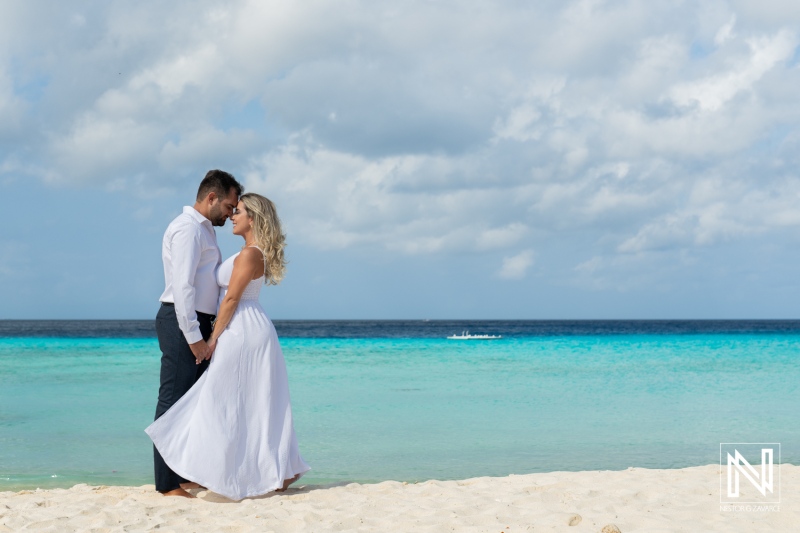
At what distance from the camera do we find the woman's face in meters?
4.70

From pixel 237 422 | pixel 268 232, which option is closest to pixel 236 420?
pixel 237 422

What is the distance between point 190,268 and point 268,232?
0.54 meters

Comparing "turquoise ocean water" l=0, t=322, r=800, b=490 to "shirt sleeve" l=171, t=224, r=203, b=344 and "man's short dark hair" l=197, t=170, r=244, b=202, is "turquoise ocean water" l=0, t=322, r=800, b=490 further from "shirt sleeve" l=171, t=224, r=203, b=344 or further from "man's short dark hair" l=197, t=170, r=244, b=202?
"man's short dark hair" l=197, t=170, r=244, b=202

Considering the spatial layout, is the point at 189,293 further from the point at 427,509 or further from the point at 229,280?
the point at 427,509

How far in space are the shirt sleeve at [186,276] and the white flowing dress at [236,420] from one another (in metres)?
0.26

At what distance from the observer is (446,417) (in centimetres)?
999

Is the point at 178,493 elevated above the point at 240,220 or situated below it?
below

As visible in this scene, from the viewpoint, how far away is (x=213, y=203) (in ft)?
15.5

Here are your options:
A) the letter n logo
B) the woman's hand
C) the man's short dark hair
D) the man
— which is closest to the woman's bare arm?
the woman's hand

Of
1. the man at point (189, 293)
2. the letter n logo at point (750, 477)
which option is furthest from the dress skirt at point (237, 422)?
the letter n logo at point (750, 477)

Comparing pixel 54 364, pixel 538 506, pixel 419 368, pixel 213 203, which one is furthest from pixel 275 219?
pixel 54 364

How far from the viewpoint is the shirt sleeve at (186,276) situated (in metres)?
4.42

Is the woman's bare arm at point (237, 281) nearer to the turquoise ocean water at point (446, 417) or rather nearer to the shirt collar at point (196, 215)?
the shirt collar at point (196, 215)

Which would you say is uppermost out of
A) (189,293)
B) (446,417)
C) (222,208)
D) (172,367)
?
(222,208)
